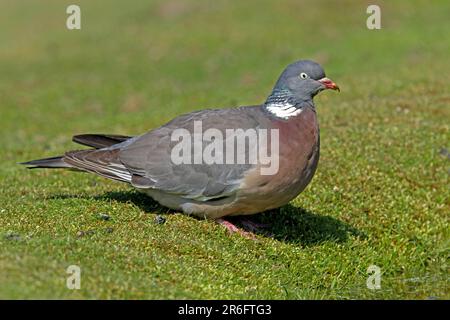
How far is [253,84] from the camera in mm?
17391

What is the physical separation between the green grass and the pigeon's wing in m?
0.44

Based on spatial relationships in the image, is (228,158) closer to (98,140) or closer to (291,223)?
(291,223)

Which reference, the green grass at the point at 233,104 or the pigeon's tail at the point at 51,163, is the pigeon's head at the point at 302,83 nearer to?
the green grass at the point at 233,104

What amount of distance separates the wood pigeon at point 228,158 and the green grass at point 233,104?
15.2 inches

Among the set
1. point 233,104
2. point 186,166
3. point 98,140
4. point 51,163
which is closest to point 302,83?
point 186,166

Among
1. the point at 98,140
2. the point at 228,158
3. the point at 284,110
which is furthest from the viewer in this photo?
the point at 98,140

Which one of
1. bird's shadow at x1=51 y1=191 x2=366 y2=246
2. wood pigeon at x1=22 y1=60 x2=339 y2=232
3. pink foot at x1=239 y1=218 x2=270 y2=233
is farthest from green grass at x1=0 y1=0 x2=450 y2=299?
wood pigeon at x1=22 y1=60 x2=339 y2=232

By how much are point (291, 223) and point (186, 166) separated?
5.27 feet

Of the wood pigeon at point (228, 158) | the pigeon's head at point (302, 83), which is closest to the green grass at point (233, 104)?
the wood pigeon at point (228, 158)

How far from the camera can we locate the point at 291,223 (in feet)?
28.2

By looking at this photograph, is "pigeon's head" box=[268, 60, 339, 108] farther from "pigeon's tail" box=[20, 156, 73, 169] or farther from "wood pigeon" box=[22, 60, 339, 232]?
"pigeon's tail" box=[20, 156, 73, 169]

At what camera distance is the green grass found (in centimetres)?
689
